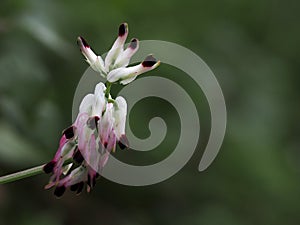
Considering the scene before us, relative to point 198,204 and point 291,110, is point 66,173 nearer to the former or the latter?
point 198,204

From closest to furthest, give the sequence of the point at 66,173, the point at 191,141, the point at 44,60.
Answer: the point at 66,173
the point at 44,60
the point at 191,141

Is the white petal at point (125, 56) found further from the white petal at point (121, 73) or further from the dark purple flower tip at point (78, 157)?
the dark purple flower tip at point (78, 157)

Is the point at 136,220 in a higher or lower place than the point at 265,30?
lower

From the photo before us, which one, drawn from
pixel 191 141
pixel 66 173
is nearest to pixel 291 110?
pixel 191 141

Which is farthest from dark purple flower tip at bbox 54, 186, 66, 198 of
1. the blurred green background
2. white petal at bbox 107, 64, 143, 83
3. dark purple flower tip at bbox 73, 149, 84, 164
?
the blurred green background

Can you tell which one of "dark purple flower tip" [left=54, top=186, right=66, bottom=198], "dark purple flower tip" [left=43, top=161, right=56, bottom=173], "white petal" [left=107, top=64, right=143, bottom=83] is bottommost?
"dark purple flower tip" [left=54, top=186, right=66, bottom=198]

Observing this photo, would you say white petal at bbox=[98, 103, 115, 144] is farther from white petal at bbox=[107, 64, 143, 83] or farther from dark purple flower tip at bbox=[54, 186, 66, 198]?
dark purple flower tip at bbox=[54, 186, 66, 198]
